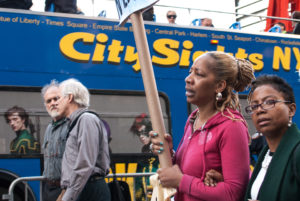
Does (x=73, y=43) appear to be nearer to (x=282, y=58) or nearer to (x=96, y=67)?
(x=96, y=67)

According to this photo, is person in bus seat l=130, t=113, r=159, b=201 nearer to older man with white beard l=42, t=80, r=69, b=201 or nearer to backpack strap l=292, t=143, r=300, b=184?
older man with white beard l=42, t=80, r=69, b=201

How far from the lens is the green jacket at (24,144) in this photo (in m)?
6.04

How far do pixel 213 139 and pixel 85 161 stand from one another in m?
1.55

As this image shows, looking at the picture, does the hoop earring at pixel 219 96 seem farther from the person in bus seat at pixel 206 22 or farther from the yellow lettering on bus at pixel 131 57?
the person in bus seat at pixel 206 22

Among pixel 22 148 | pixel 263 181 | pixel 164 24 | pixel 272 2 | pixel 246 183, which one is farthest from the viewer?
pixel 272 2

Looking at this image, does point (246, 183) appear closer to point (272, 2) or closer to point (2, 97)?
point (2, 97)

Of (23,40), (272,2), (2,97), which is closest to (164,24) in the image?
(23,40)

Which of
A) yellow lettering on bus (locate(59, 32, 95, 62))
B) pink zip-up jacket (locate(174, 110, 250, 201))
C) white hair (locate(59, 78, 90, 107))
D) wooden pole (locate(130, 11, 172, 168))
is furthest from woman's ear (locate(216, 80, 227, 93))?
yellow lettering on bus (locate(59, 32, 95, 62))

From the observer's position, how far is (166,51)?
7301mm

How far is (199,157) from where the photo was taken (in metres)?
2.21

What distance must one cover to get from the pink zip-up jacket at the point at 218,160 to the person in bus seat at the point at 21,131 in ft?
13.6

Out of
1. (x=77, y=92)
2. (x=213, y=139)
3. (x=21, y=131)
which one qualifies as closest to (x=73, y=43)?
(x=21, y=131)

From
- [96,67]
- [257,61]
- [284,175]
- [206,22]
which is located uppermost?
[206,22]

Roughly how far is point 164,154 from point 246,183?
1.32 ft
